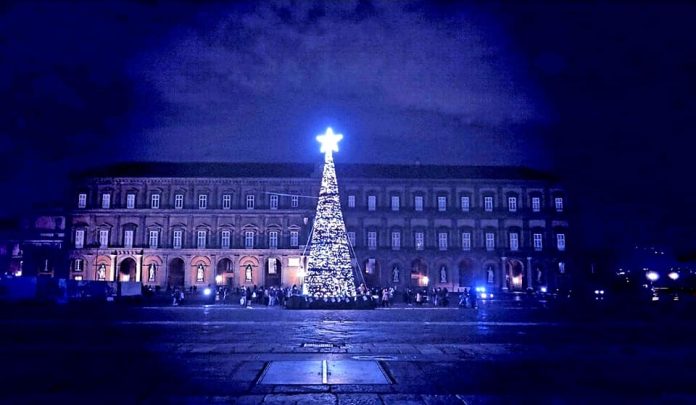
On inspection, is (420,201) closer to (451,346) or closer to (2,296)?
(2,296)

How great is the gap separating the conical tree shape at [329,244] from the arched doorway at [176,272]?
33.3 m

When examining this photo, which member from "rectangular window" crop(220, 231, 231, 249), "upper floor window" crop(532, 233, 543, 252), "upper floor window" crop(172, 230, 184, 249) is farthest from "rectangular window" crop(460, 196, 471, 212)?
"upper floor window" crop(172, 230, 184, 249)

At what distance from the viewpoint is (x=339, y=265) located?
23094 millimetres

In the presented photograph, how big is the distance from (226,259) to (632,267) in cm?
4668

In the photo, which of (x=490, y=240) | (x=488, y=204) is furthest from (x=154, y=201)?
(x=490, y=240)

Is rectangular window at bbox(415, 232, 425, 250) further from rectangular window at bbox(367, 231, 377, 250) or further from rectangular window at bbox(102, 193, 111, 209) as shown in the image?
Result: rectangular window at bbox(102, 193, 111, 209)

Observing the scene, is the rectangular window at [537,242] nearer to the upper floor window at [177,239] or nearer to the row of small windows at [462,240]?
the row of small windows at [462,240]

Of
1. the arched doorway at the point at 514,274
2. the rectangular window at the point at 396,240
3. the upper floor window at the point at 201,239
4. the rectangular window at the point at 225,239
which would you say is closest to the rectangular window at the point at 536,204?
the arched doorway at the point at 514,274

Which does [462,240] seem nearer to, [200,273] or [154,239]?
[200,273]

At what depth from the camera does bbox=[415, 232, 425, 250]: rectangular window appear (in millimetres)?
54056

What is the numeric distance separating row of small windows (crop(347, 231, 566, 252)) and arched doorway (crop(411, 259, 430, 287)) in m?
1.46

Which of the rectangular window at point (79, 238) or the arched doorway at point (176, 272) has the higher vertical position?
the rectangular window at point (79, 238)

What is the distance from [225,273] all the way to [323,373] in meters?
48.4

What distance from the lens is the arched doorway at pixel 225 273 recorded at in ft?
175
